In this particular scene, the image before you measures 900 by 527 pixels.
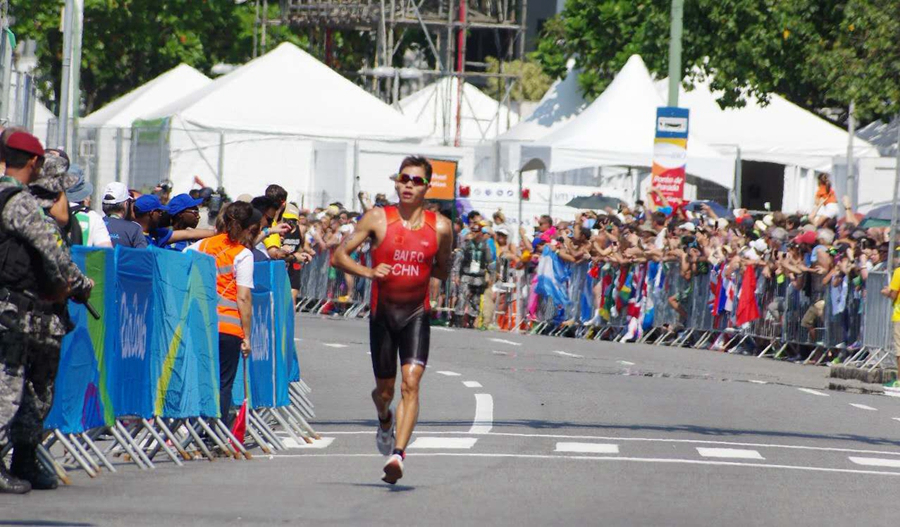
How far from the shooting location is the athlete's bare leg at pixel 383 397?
1185 cm

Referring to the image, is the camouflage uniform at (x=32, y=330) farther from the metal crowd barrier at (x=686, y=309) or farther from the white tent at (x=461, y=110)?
the white tent at (x=461, y=110)

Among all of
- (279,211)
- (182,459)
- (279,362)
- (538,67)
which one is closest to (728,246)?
(279,211)

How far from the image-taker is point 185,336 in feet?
42.1

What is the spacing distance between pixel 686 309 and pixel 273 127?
65.6 ft

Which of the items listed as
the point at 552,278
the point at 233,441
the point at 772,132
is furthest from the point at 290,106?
the point at 233,441

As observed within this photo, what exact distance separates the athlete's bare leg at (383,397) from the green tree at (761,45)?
2596cm

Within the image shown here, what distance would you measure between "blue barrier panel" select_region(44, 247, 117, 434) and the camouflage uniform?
61cm

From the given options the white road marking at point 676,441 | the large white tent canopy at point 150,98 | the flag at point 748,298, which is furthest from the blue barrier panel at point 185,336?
the large white tent canopy at point 150,98

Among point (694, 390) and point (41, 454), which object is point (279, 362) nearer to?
point (41, 454)

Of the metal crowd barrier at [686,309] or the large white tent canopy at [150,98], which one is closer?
the metal crowd barrier at [686,309]

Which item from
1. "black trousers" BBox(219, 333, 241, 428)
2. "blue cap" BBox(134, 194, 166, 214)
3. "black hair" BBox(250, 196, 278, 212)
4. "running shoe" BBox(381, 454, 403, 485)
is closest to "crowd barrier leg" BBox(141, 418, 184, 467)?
"black trousers" BBox(219, 333, 241, 428)

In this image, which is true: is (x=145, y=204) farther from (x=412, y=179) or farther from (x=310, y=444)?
(x=412, y=179)

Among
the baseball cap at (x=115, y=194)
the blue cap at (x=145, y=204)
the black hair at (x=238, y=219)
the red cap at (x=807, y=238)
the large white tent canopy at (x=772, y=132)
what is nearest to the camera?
the black hair at (x=238, y=219)

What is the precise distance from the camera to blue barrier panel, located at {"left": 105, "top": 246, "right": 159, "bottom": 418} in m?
12.1
